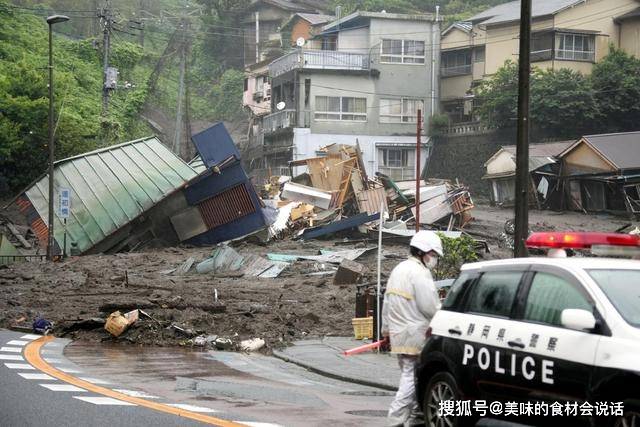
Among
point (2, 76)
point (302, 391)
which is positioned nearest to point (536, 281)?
point (302, 391)

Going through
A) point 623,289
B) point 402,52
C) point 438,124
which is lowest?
point 623,289

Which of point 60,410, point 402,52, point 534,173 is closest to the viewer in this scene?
point 60,410

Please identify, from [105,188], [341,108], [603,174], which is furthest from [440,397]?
[341,108]

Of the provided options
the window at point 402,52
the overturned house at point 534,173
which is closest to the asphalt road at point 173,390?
the overturned house at point 534,173

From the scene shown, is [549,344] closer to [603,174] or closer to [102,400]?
[102,400]

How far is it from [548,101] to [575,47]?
213 inches

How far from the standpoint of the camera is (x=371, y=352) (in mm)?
16062

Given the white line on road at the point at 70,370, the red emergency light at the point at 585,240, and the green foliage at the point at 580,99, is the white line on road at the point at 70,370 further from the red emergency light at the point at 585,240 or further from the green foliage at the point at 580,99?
the green foliage at the point at 580,99

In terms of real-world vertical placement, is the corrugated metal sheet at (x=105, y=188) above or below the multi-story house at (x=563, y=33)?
below

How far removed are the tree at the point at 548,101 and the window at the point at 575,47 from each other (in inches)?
77.4

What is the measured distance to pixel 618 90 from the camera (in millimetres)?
53094

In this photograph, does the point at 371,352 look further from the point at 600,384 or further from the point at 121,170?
the point at 121,170

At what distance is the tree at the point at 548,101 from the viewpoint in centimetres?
5362

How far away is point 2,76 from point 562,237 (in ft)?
150
